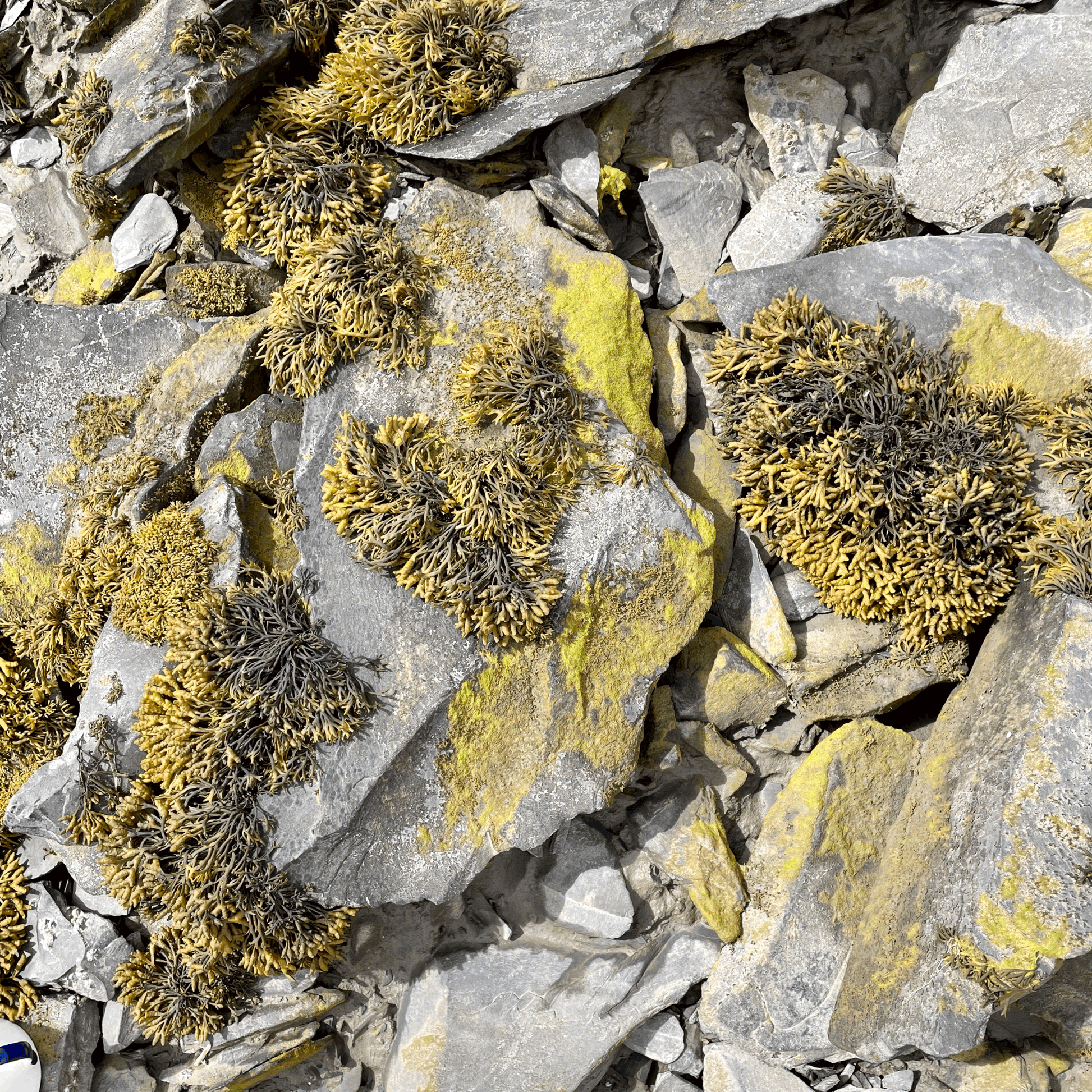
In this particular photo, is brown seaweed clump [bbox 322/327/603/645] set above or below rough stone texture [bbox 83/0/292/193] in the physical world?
below

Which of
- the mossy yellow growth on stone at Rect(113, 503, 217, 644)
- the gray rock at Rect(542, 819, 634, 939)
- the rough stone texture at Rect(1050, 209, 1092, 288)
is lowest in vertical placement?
the gray rock at Rect(542, 819, 634, 939)

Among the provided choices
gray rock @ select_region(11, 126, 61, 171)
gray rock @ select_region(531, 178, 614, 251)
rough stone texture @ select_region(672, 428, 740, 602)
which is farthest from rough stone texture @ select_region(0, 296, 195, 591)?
rough stone texture @ select_region(672, 428, 740, 602)

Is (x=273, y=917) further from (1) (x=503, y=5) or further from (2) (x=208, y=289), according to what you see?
(1) (x=503, y=5)

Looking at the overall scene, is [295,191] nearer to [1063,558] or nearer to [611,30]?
[611,30]

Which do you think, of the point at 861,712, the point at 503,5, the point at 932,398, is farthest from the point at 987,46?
the point at 861,712

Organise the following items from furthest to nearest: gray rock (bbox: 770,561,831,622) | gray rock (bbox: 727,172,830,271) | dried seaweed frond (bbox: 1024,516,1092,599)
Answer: gray rock (bbox: 727,172,830,271)
gray rock (bbox: 770,561,831,622)
dried seaweed frond (bbox: 1024,516,1092,599)

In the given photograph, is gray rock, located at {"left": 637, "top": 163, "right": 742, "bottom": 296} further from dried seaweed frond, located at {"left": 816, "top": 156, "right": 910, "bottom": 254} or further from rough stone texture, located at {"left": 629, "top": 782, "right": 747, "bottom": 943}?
rough stone texture, located at {"left": 629, "top": 782, "right": 747, "bottom": 943}

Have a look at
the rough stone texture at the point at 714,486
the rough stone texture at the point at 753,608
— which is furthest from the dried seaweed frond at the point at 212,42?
the rough stone texture at the point at 753,608
